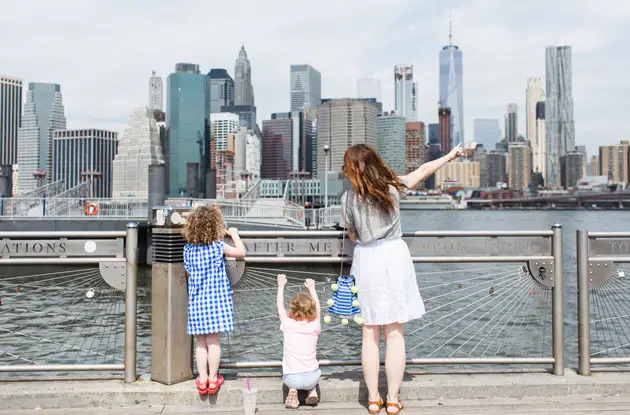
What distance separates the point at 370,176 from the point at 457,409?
173 cm

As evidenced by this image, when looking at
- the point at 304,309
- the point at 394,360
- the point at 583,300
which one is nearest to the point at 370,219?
the point at 304,309

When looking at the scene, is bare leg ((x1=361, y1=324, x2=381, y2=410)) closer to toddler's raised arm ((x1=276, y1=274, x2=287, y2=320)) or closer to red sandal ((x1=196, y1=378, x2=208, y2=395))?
toddler's raised arm ((x1=276, y1=274, x2=287, y2=320))

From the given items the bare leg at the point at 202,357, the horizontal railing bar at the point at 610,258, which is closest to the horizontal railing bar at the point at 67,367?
the bare leg at the point at 202,357

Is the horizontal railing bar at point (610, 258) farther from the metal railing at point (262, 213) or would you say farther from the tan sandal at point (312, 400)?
the metal railing at point (262, 213)

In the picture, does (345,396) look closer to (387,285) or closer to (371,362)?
(371,362)

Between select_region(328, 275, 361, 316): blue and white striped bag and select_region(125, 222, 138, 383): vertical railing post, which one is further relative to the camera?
select_region(125, 222, 138, 383): vertical railing post

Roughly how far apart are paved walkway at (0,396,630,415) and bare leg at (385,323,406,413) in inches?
6.9

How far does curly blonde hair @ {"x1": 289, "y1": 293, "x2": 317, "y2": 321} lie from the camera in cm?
463

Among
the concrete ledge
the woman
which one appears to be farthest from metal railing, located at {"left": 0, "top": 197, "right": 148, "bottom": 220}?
the woman

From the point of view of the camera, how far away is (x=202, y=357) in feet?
15.2

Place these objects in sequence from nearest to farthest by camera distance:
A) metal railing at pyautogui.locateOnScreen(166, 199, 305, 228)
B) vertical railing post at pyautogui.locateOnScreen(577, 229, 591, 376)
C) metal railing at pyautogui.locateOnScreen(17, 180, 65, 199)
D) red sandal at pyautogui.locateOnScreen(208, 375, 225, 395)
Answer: red sandal at pyautogui.locateOnScreen(208, 375, 225, 395)
vertical railing post at pyautogui.locateOnScreen(577, 229, 591, 376)
metal railing at pyautogui.locateOnScreen(166, 199, 305, 228)
metal railing at pyautogui.locateOnScreen(17, 180, 65, 199)

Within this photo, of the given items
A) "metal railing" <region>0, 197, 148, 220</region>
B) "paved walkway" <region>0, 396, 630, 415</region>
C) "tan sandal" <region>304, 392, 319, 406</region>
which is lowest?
"paved walkway" <region>0, 396, 630, 415</region>

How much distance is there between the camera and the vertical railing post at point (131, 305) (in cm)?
479

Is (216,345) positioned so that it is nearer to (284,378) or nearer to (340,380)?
(284,378)
